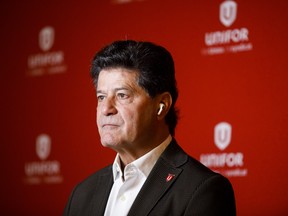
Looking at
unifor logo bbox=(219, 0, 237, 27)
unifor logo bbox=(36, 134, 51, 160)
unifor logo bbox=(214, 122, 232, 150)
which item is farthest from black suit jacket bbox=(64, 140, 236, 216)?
unifor logo bbox=(36, 134, 51, 160)

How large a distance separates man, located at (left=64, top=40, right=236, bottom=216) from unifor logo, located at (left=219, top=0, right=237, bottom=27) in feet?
3.60

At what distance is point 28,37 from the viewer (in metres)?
4.74

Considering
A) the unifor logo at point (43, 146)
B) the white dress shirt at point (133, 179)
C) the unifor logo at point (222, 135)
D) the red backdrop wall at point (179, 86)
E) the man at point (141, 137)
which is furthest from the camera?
the unifor logo at point (43, 146)

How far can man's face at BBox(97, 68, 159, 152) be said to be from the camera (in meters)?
2.47

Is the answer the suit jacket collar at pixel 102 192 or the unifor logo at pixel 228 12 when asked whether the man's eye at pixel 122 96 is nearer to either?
the suit jacket collar at pixel 102 192

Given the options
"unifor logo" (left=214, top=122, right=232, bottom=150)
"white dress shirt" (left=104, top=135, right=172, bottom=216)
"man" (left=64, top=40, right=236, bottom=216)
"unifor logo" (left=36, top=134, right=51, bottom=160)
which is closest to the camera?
"man" (left=64, top=40, right=236, bottom=216)

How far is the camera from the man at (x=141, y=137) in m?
2.40

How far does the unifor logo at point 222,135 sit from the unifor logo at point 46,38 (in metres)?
1.65

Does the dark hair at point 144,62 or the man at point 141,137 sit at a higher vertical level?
the dark hair at point 144,62

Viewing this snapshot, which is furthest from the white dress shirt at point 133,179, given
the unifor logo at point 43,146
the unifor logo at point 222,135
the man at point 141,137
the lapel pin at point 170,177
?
the unifor logo at point 43,146

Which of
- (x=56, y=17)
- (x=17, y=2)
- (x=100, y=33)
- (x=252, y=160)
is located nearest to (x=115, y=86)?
(x=252, y=160)

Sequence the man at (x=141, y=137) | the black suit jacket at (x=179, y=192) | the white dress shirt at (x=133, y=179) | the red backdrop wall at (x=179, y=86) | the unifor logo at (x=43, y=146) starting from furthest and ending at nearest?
the unifor logo at (x=43, y=146) < the red backdrop wall at (x=179, y=86) < the white dress shirt at (x=133, y=179) < the man at (x=141, y=137) < the black suit jacket at (x=179, y=192)

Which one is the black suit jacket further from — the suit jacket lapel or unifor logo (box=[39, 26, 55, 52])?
unifor logo (box=[39, 26, 55, 52])

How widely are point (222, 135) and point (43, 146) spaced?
1600mm
